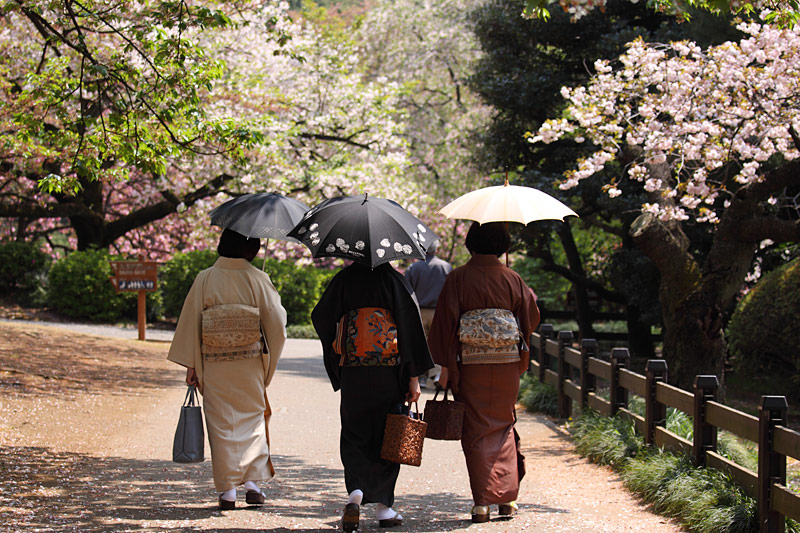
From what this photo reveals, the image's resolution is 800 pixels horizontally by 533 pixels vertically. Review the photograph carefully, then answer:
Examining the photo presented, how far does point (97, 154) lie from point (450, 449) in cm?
443

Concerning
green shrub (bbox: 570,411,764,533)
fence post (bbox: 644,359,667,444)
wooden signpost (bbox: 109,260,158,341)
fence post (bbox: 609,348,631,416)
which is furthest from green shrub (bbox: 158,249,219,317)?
fence post (bbox: 644,359,667,444)

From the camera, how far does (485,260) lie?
18.4ft

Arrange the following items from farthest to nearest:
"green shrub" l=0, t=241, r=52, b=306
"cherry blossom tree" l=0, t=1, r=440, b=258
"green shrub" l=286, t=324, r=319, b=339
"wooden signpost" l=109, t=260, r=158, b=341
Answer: "green shrub" l=286, t=324, r=319, b=339 < "green shrub" l=0, t=241, r=52, b=306 < "wooden signpost" l=109, t=260, r=158, b=341 < "cherry blossom tree" l=0, t=1, r=440, b=258

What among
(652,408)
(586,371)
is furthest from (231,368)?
(586,371)

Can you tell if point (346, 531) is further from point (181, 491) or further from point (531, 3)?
point (531, 3)

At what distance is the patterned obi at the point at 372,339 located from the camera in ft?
17.0

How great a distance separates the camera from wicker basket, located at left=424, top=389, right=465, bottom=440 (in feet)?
17.6

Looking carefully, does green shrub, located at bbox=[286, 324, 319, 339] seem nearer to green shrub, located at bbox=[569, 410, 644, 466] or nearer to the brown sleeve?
green shrub, located at bbox=[569, 410, 644, 466]

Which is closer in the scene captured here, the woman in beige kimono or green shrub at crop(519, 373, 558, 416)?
the woman in beige kimono

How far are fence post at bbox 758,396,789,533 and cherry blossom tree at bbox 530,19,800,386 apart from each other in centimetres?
441

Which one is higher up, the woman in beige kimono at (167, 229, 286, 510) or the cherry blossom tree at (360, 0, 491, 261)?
the cherry blossom tree at (360, 0, 491, 261)

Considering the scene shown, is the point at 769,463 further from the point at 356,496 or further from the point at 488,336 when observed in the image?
the point at 356,496

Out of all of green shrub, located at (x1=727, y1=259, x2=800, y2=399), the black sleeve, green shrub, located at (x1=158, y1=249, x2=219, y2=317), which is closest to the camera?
the black sleeve

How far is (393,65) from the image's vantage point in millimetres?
26203
